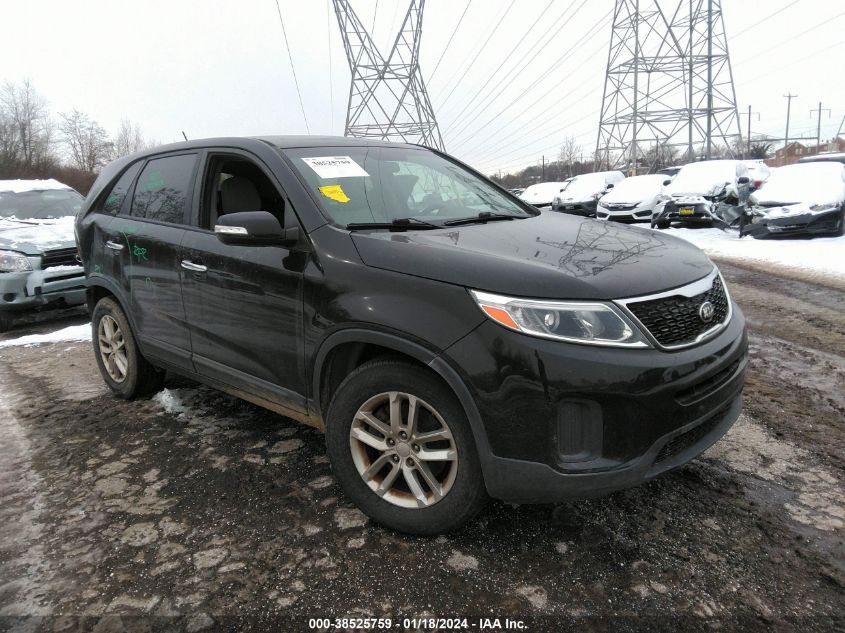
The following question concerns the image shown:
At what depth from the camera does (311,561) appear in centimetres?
232

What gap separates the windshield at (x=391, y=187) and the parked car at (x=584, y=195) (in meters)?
15.3

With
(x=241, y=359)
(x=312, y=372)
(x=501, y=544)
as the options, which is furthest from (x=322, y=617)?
(x=241, y=359)

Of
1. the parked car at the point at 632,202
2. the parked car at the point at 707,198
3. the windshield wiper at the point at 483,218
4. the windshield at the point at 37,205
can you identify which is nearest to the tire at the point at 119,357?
the windshield wiper at the point at 483,218

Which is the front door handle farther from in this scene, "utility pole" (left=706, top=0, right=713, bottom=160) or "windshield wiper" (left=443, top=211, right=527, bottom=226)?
"utility pole" (left=706, top=0, right=713, bottom=160)

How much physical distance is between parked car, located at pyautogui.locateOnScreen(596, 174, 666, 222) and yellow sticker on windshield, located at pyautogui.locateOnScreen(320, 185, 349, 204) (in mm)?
13052

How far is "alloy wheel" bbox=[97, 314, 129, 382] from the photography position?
4148 mm

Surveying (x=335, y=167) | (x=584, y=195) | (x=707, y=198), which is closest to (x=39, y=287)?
(x=335, y=167)

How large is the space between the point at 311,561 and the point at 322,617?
32 cm

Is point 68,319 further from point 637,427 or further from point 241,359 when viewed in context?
point 637,427

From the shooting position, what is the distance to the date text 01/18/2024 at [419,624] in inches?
77.4

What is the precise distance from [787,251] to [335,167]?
32.5ft

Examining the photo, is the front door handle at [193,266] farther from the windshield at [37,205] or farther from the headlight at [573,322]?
the windshield at [37,205]

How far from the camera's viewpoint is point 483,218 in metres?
3.08

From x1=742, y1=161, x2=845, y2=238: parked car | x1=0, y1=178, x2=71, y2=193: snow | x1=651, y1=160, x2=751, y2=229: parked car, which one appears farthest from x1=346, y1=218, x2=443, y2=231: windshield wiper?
x1=651, y1=160, x2=751, y2=229: parked car
